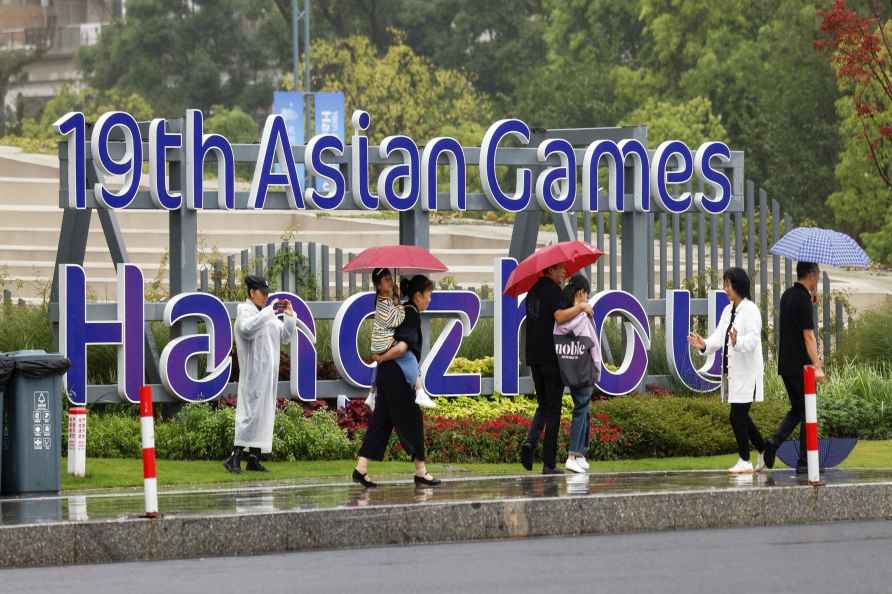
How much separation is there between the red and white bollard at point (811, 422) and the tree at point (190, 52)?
192 ft

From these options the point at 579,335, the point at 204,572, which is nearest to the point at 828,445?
the point at 579,335

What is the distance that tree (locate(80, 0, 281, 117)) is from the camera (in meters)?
72.4

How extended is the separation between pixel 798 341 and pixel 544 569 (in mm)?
4527

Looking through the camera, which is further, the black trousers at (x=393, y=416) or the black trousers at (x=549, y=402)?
the black trousers at (x=549, y=402)

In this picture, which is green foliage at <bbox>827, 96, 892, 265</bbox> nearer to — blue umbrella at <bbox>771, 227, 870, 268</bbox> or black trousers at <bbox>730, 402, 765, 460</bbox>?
blue umbrella at <bbox>771, 227, 870, 268</bbox>

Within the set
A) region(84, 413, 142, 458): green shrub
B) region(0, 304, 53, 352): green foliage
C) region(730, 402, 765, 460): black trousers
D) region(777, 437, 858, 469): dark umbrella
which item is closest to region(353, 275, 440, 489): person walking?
region(730, 402, 765, 460): black trousers

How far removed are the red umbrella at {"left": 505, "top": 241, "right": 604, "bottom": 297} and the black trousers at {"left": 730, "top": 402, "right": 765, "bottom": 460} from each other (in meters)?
1.71

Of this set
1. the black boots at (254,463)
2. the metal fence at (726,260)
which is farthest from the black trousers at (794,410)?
the metal fence at (726,260)

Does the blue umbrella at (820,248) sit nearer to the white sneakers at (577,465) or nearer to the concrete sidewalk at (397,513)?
the concrete sidewalk at (397,513)

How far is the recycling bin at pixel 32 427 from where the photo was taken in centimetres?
1560

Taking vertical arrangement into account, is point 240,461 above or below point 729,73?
below

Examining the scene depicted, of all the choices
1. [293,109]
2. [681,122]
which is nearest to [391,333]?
[293,109]

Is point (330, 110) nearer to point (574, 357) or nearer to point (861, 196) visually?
point (861, 196)

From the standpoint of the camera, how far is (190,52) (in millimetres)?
73438
